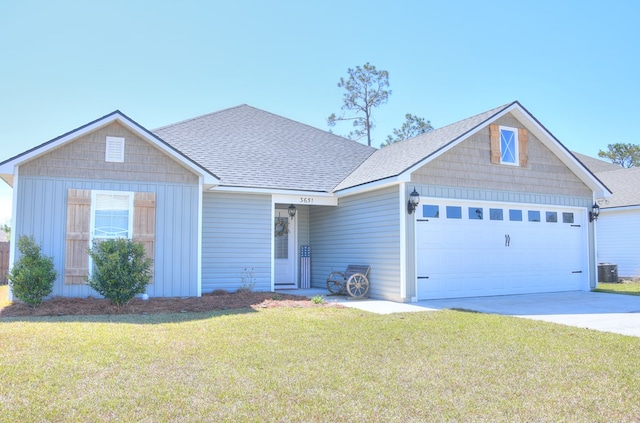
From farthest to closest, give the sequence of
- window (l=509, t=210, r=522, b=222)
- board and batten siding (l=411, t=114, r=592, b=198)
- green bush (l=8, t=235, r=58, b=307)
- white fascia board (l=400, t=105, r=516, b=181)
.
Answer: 1. window (l=509, t=210, r=522, b=222)
2. board and batten siding (l=411, t=114, r=592, b=198)
3. white fascia board (l=400, t=105, r=516, b=181)
4. green bush (l=8, t=235, r=58, b=307)

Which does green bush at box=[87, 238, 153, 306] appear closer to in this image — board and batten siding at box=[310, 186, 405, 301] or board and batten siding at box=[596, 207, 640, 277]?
board and batten siding at box=[310, 186, 405, 301]

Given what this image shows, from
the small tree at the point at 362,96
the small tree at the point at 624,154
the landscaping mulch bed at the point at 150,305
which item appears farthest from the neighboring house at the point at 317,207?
the small tree at the point at 624,154

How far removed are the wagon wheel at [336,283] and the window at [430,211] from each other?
258 centimetres

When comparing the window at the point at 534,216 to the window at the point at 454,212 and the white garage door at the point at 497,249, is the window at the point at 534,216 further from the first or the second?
the window at the point at 454,212

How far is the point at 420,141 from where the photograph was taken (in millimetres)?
13688

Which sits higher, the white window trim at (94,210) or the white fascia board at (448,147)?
the white fascia board at (448,147)

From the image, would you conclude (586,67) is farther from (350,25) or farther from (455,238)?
(455,238)

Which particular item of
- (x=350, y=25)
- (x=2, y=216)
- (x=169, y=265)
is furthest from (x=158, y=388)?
(x=2, y=216)

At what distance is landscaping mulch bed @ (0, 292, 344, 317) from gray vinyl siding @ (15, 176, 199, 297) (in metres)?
0.44

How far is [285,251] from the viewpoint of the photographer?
14500 millimetres

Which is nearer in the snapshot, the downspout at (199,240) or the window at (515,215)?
the downspout at (199,240)

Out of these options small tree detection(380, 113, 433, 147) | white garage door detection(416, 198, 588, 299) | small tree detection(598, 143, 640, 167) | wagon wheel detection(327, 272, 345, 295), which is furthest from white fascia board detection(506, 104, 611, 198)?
small tree detection(598, 143, 640, 167)

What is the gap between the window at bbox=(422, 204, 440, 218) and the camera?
38.0ft

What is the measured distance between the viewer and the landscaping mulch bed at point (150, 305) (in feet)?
28.4
